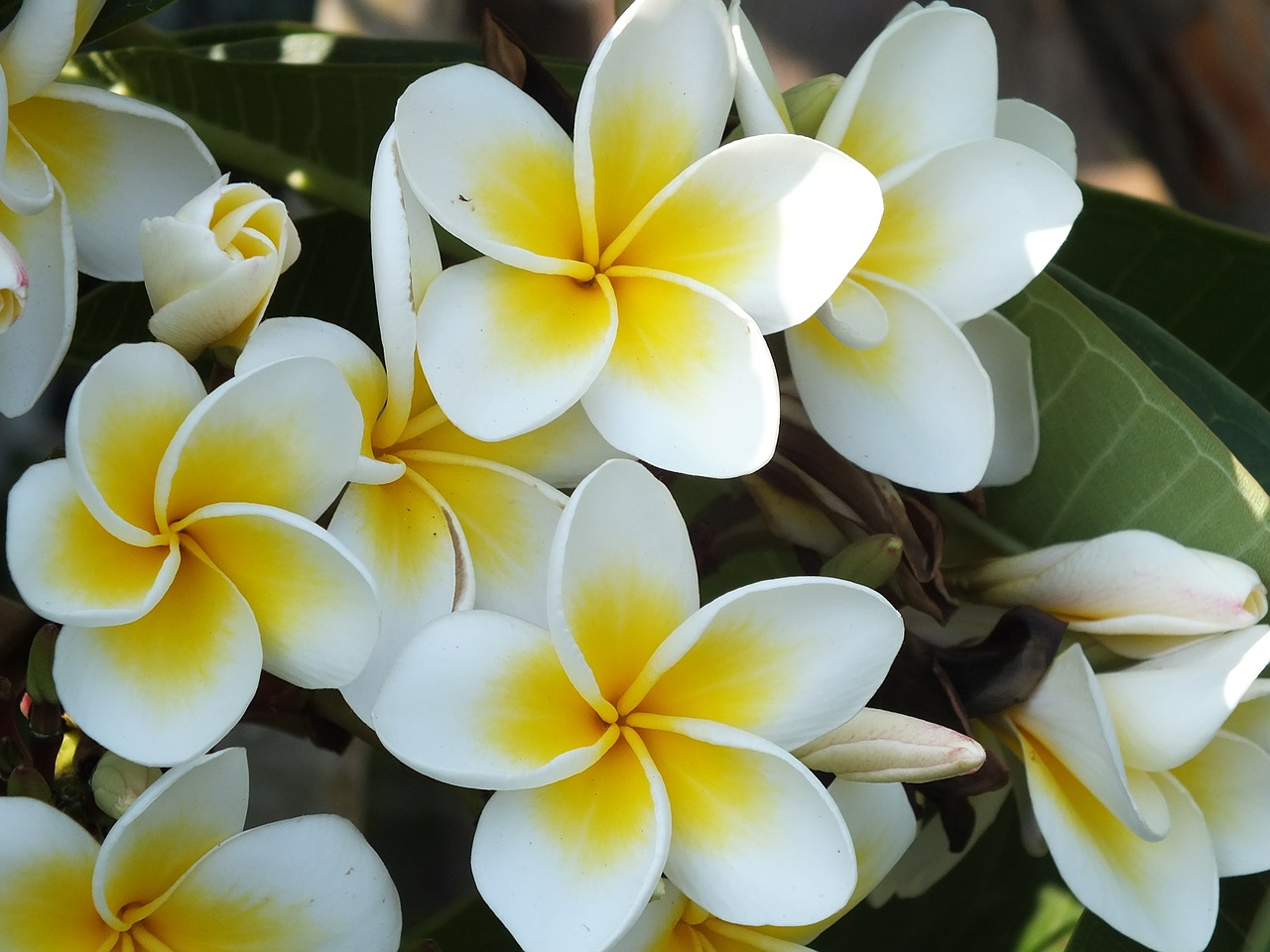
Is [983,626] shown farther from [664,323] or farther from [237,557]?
[237,557]

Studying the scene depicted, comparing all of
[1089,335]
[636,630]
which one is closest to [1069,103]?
[1089,335]

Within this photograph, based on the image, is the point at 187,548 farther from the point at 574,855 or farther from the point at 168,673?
the point at 574,855

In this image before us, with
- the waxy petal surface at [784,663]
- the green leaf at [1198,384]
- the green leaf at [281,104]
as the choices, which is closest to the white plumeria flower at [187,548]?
the waxy petal surface at [784,663]

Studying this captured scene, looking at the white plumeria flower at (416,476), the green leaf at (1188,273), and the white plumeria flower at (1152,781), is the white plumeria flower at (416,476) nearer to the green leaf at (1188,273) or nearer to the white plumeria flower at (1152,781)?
the white plumeria flower at (1152,781)

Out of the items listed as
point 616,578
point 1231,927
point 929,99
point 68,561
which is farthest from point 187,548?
point 1231,927

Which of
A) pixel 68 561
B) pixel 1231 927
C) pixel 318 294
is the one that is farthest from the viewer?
pixel 318 294

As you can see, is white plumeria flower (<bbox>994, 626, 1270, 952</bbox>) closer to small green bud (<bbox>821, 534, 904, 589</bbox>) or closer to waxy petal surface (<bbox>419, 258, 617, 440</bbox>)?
small green bud (<bbox>821, 534, 904, 589</bbox>)
